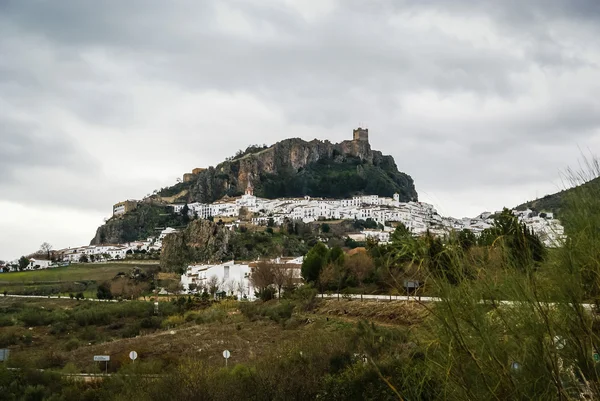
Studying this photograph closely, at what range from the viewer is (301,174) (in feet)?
507

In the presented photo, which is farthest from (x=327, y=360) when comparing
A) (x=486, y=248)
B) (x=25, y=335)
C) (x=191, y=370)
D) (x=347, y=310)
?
(x=25, y=335)

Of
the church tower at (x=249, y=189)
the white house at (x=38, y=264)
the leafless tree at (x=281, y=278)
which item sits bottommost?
the leafless tree at (x=281, y=278)

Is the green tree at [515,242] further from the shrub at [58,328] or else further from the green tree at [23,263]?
the green tree at [23,263]

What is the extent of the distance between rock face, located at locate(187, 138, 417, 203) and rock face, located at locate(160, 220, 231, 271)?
63.3 m

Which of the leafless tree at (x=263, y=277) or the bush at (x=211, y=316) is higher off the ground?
the leafless tree at (x=263, y=277)

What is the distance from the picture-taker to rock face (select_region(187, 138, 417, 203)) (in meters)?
149

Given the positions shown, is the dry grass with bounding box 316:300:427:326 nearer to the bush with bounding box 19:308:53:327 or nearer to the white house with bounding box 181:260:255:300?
the bush with bounding box 19:308:53:327

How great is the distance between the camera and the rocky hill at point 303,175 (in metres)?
149

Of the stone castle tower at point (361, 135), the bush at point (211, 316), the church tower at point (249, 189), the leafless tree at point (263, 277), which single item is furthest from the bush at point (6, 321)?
the stone castle tower at point (361, 135)

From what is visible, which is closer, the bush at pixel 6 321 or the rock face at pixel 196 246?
the bush at pixel 6 321

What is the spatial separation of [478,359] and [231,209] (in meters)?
127

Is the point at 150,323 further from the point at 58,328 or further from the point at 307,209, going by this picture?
the point at 307,209

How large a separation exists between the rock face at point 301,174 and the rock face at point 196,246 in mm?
63341

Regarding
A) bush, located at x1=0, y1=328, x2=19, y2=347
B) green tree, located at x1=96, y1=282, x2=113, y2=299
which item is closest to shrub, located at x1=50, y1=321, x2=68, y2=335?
bush, located at x1=0, y1=328, x2=19, y2=347
